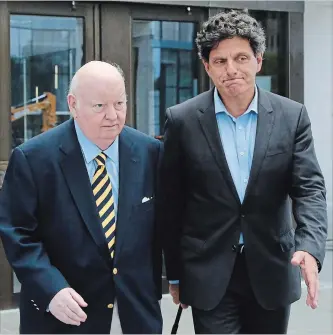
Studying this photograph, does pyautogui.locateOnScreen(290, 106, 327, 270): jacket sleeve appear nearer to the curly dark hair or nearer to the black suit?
the black suit

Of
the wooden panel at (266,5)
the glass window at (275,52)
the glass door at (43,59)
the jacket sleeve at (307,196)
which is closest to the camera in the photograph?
the jacket sleeve at (307,196)

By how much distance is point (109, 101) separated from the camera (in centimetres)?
327

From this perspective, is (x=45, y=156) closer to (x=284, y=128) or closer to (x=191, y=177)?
(x=191, y=177)

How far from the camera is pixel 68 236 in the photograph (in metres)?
3.32

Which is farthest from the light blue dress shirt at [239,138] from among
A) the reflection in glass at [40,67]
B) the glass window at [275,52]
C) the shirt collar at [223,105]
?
the glass window at [275,52]

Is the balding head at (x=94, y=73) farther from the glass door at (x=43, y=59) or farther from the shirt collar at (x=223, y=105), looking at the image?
the glass door at (x=43, y=59)

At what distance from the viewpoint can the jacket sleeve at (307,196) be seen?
346cm

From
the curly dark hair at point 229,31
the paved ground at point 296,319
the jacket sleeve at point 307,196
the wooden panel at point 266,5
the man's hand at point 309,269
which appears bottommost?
the paved ground at point 296,319

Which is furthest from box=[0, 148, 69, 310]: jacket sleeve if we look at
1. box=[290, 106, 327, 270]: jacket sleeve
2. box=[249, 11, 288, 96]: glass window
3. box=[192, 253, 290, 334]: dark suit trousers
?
box=[249, 11, 288, 96]: glass window

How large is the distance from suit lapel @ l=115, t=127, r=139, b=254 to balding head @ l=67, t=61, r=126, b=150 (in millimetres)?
149

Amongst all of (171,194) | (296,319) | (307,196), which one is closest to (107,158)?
(171,194)

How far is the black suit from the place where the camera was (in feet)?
11.6

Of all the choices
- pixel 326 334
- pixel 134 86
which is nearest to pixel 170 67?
pixel 134 86

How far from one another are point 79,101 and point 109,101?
0.13 meters
